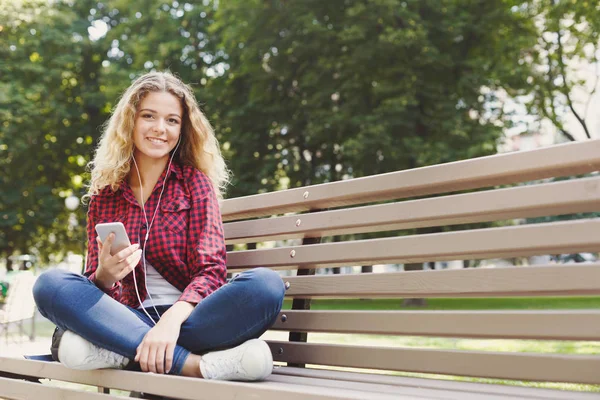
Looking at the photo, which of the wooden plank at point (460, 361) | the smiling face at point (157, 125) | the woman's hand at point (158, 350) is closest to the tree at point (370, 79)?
the smiling face at point (157, 125)

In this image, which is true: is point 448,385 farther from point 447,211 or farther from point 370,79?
point 370,79

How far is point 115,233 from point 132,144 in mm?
686

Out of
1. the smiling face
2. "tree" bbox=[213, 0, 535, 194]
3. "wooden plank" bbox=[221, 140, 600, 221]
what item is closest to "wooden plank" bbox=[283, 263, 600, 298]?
"wooden plank" bbox=[221, 140, 600, 221]

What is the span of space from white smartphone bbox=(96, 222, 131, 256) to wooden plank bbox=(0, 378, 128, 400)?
0.52m

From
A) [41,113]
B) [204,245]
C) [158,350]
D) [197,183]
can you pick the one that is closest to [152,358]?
[158,350]

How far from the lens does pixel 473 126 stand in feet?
55.8

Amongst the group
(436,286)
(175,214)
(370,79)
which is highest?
(370,79)

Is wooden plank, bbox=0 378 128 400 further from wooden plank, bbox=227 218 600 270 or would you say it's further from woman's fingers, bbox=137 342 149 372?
wooden plank, bbox=227 218 600 270

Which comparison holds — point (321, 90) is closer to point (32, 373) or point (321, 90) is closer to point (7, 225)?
point (7, 225)

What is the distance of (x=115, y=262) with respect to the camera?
8.39 feet

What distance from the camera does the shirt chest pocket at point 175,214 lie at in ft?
9.32

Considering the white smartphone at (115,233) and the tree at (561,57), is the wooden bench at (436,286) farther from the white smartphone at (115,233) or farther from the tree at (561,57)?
the tree at (561,57)

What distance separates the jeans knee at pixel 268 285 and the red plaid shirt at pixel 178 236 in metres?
0.37

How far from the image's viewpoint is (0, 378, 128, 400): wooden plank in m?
2.30
